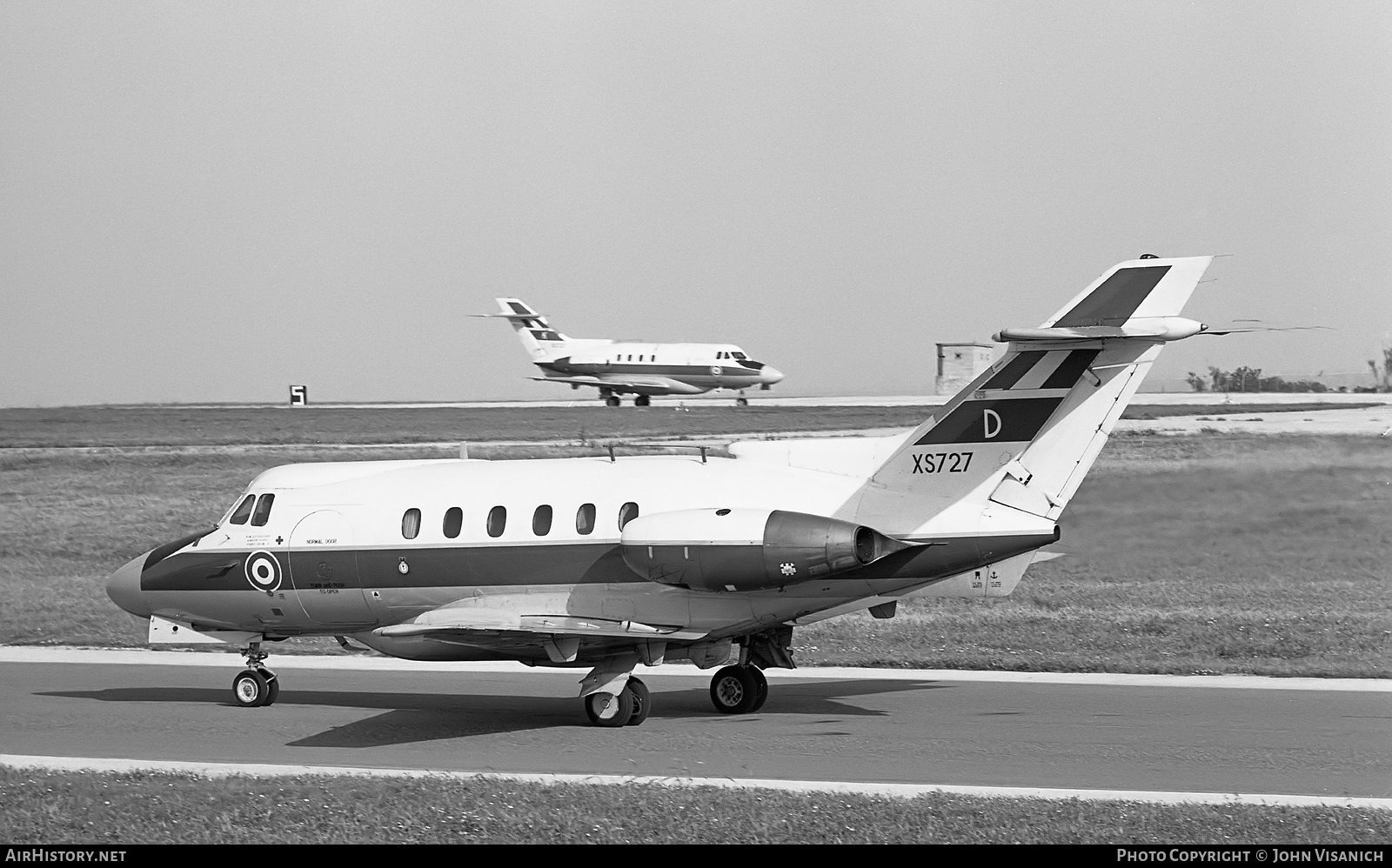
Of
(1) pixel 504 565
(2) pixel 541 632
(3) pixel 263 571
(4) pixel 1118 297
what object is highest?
(4) pixel 1118 297

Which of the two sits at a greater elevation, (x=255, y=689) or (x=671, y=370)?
(x=671, y=370)

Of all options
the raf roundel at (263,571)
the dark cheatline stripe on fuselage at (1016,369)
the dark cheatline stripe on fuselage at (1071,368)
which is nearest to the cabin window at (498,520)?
the raf roundel at (263,571)

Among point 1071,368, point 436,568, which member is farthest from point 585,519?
point 1071,368

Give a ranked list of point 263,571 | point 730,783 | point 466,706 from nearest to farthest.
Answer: point 730,783, point 263,571, point 466,706

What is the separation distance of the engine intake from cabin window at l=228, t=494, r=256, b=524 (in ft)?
16.1

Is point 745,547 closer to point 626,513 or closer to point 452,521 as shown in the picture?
point 626,513

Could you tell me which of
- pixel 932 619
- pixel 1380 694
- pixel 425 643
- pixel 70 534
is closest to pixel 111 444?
pixel 70 534

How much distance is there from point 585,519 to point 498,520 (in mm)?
1006

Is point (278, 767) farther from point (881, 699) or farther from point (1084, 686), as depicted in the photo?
point (1084, 686)

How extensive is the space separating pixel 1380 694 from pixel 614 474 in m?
8.56

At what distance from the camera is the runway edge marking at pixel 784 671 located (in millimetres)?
17312

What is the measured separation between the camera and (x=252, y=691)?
16.8 m

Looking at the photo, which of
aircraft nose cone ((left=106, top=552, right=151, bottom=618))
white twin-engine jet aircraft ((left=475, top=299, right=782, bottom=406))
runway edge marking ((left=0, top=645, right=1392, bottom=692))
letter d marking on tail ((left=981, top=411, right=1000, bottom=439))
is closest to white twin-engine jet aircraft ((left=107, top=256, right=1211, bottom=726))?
letter d marking on tail ((left=981, top=411, right=1000, bottom=439))

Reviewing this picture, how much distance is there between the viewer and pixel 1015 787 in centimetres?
1199
